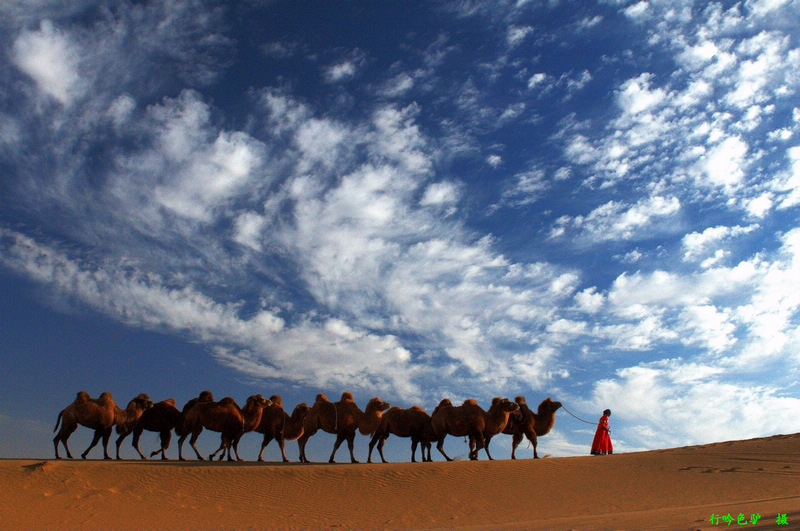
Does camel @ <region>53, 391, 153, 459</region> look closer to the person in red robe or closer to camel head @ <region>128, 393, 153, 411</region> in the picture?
camel head @ <region>128, 393, 153, 411</region>

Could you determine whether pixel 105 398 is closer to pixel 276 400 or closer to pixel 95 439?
pixel 95 439

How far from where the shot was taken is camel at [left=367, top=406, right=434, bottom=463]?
21109mm

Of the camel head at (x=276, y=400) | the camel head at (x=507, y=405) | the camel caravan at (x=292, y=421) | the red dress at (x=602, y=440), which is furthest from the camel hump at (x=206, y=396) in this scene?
the red dress at (x=602, y=440)

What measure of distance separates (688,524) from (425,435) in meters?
12.6

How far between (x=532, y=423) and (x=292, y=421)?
30.7 ft

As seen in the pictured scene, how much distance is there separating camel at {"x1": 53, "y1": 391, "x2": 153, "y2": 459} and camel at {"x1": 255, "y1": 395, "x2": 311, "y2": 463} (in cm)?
497

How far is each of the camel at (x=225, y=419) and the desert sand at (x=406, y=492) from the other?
4.27ft

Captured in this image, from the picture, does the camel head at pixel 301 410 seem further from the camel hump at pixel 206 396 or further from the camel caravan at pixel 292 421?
the camel hump at pixel 206 396

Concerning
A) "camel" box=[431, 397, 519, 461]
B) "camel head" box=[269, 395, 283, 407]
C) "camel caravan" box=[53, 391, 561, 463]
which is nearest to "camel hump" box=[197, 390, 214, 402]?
"camel caravan" box=[53, 391, 561, 463]

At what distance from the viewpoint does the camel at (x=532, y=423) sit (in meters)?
21.4

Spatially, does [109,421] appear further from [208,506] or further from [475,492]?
[475,492]

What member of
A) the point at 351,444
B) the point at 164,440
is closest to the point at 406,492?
the point at 351,444

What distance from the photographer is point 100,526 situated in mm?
13867

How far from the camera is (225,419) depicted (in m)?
19.7
